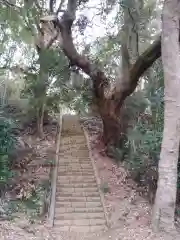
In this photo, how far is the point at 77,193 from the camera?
→ 818 cm

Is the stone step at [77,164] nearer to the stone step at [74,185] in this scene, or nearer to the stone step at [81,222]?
the stone step at [74,185]

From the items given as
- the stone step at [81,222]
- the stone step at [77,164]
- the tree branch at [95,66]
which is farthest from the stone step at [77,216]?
the tree branch at [95,66]

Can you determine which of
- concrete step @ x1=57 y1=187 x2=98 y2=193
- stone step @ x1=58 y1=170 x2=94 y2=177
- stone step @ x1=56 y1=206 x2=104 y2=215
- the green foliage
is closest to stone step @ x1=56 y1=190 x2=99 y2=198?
concrete step @ x1=57 y1=187 x2=98 y2=193

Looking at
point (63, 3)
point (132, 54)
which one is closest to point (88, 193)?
point (132, 54)

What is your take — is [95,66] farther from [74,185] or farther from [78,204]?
[78,204]

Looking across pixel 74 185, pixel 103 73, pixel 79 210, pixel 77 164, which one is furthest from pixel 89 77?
pixel 79 210

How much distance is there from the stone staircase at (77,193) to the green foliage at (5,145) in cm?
129

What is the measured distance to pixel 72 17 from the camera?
9.70 metres

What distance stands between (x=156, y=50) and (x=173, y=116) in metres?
3.12

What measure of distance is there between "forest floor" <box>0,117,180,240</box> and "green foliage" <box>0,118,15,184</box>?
1074mm

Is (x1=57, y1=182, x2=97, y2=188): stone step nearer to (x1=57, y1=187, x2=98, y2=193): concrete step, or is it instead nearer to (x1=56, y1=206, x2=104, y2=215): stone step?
(x1=57, y1=187, x2=98, y2=193): concrete step

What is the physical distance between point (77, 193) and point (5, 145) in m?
2.05

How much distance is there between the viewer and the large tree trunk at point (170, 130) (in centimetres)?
639

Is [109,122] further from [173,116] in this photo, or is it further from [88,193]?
[173,116]
